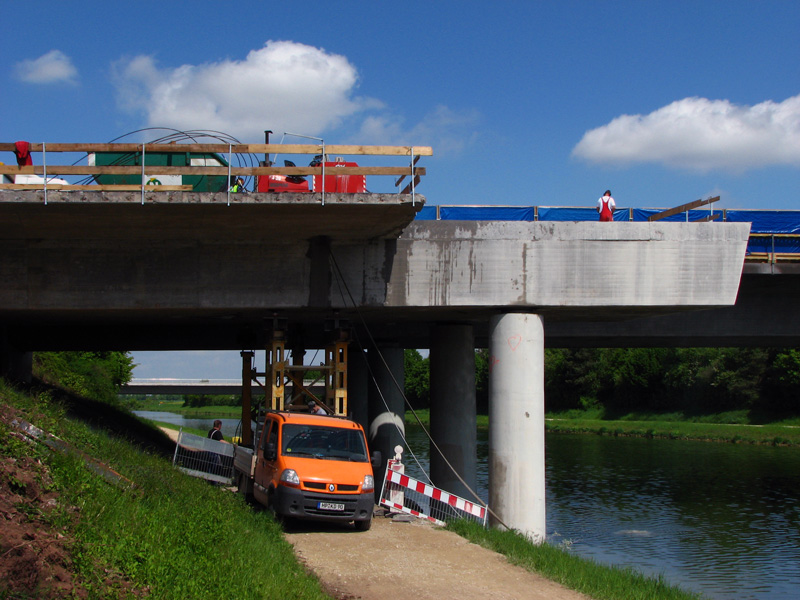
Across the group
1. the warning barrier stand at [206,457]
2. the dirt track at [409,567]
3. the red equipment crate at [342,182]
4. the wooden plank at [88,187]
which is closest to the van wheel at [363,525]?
the dirt track at [409,567]

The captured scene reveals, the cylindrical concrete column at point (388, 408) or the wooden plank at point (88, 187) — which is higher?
the wooden plank at point (88, 187)

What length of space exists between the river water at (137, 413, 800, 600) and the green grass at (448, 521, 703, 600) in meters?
4.52

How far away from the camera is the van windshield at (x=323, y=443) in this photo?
1374 cm

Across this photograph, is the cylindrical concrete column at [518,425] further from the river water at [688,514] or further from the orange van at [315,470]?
the river water at [688,514]

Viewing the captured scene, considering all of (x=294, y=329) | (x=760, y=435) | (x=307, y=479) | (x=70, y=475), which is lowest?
(x=760, y=435)

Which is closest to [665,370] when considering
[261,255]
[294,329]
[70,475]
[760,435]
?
[760,435]

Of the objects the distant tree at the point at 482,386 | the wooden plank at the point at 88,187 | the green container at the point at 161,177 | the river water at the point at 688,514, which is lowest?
the distant tree at the point at 482,386

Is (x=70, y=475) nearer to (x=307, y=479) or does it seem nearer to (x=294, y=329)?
(x=307, y=479)

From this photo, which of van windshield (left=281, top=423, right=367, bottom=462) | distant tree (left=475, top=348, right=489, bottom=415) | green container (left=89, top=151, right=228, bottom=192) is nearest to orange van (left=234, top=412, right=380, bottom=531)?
van windshield (left=281, top=423, right=367, bottom=462)

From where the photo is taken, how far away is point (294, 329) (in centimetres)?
2142

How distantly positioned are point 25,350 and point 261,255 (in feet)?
52.9

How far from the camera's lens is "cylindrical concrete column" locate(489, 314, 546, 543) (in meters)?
15.3

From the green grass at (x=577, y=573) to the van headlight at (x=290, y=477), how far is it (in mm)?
2958

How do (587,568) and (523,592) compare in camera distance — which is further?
(587,568)
